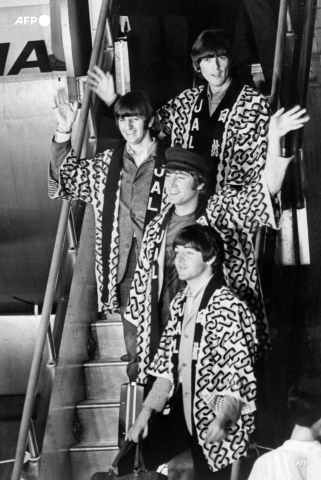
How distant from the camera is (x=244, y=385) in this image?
2113mm

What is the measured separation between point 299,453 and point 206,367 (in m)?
0.39

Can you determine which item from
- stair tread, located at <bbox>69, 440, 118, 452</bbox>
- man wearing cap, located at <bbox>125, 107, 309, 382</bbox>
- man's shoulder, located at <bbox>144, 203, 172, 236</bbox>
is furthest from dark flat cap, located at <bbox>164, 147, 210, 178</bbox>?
stair tread, located at <bbox>69, 440, 118, 452</bbox>

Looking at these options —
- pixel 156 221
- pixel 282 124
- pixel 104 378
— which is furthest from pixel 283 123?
pixel 104 378

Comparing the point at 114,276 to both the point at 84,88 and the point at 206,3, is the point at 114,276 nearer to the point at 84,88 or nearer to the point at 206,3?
the point at 84,88

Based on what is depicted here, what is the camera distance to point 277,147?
207 centimetres

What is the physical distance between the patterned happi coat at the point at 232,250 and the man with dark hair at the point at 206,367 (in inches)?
1.8

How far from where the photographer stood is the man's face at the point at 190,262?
7.14 ft

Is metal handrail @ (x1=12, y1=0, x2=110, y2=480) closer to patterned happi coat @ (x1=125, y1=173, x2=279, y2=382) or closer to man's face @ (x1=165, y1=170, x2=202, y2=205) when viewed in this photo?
patterned happi coat @ (x1=125, y1=173, x2=279, y2=382)

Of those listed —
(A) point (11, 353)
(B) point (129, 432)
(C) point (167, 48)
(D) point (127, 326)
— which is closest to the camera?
(B) point (129, 432)

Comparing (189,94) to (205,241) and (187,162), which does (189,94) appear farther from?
(205,241)

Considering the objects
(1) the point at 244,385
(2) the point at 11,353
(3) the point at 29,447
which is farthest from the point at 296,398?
(2) the point at 11,353

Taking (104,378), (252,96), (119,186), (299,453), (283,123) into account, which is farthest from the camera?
(104,378)

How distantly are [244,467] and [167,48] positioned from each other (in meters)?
1.65

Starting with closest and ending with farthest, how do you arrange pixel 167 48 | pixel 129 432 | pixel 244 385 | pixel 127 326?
pixel 244 385
pixel 129 432
pixel 127 326
pixel 167 48
